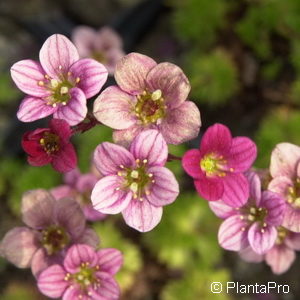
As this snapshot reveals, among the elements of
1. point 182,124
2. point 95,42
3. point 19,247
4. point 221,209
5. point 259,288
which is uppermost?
point 95,42

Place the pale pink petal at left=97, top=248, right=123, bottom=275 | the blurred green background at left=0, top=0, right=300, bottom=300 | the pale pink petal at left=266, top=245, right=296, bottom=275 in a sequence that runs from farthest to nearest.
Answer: the blurred green background at left=0, top=0, right=300, bottom=300 → the pale pink petal at left=266, top=245, right=296, bottom=275 → the pale pink petal at left=97, top=248, right=123, bottom=275

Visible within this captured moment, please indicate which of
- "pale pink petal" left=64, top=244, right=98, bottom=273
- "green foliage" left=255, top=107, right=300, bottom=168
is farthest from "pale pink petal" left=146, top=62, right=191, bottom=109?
"green foliage" left=255, top=107, right=300, bottom=168

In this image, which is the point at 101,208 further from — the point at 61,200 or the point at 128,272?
the point at 128,272

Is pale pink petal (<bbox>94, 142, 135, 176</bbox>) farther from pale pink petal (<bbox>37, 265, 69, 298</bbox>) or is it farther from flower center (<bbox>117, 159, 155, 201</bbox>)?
pale pink petal (<bbox>37, 265, 69, 298</bbox>)

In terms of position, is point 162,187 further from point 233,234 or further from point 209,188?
point 233,234

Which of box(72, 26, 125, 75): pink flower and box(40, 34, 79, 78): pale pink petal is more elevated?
box(72, 26, 125, 75): pink flower

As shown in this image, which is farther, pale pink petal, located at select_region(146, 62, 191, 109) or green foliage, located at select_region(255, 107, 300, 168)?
green foliage, located at select_region(255, 107, 300, 168)

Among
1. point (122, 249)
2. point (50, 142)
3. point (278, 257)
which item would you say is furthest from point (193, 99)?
point (50, 142)

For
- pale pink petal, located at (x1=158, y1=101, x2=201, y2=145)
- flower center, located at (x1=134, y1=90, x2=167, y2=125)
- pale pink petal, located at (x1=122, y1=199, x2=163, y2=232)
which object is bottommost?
pale pink petal, located at (x1=122, y1=199, x2=163, y2=232)
